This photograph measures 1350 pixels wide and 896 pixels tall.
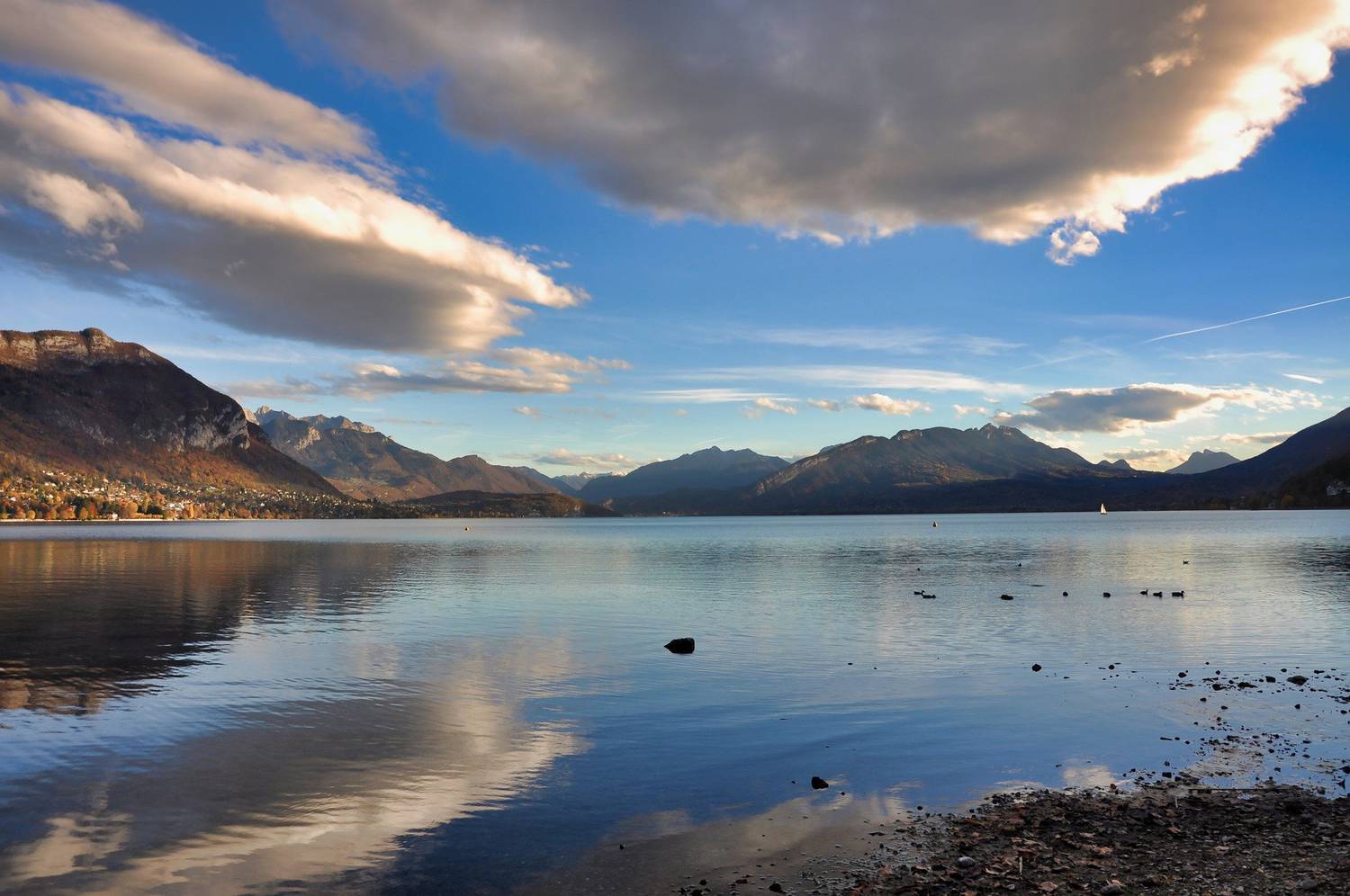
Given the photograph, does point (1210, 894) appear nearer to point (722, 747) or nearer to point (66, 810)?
point (722, 747)

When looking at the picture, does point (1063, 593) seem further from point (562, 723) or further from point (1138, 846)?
point (1138, 846)

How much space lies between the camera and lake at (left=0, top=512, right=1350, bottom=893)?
65.4ft

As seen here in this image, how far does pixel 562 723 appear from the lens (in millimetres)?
32688

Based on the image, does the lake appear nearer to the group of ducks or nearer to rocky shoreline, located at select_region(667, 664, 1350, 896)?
rocky shoreline, located at select_region(667, 664, 1350, 896)

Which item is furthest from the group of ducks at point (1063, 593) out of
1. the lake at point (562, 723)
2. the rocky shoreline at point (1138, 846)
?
the rocky shoreline at point (1138, 846)

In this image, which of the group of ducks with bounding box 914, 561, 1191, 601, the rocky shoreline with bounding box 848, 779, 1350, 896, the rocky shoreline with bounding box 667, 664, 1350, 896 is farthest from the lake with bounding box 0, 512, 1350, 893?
the rocky shoreline with bounding box 848, 779, 1350, 896

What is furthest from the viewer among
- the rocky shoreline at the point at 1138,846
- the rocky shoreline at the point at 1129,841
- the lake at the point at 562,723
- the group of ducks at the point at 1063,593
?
the group of ducks at the point at 1063,593

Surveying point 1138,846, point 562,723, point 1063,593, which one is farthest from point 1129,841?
point 1063,593

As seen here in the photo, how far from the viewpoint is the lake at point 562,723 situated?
1992 cm

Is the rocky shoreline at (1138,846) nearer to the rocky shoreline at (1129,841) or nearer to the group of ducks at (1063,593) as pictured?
the rocky shoreline at (1129,841)

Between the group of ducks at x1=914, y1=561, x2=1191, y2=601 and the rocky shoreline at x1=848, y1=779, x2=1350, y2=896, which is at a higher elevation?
the rocky shoreline at x1=848, y1=779, x2=1350, y2=896

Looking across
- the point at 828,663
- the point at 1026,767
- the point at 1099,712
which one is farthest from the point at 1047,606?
the point at 1026,767

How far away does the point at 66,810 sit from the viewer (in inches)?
880

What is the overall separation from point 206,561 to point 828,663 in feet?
421
